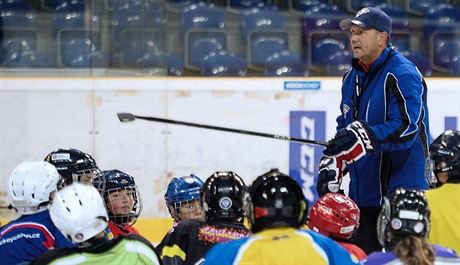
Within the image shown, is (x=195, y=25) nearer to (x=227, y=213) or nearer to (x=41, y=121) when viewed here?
(x=41, y=121)

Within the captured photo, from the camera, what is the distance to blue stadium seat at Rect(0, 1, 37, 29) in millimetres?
8477

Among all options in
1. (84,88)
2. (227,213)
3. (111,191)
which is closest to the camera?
(227,213)

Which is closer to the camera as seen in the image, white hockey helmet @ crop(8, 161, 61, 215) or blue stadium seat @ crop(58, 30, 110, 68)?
white hockey helmet @ crop(8, 161, 61, 215)

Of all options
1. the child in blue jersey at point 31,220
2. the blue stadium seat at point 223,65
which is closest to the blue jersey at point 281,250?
the child in blue jersey at point 31,220

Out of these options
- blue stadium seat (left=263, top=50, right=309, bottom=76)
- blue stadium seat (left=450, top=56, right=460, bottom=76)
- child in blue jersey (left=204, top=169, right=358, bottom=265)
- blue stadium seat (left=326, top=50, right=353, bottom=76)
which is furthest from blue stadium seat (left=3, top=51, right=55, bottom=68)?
child in blue jersey (left=204, top=169, right=358, bottom=265)

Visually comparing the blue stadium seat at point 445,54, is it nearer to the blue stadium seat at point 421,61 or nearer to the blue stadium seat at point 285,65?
the blue stadium seat at point 421,61

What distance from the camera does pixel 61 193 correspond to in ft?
11.4

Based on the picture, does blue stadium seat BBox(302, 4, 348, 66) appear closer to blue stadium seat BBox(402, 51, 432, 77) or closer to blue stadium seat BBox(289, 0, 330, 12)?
blue stadium seat BBox(289, 0, 330, 12)

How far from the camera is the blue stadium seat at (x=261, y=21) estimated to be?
879cm

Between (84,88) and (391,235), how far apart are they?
5.16 m

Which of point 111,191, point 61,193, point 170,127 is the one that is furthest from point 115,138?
point 61,193

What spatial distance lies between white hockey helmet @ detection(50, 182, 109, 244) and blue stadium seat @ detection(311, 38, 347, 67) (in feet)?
17.5

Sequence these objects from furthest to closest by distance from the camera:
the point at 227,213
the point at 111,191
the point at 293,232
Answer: the point at 111,191 → the point at 227,213 → the point at 293,232

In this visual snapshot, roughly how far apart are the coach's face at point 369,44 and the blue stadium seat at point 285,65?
11.6ft
